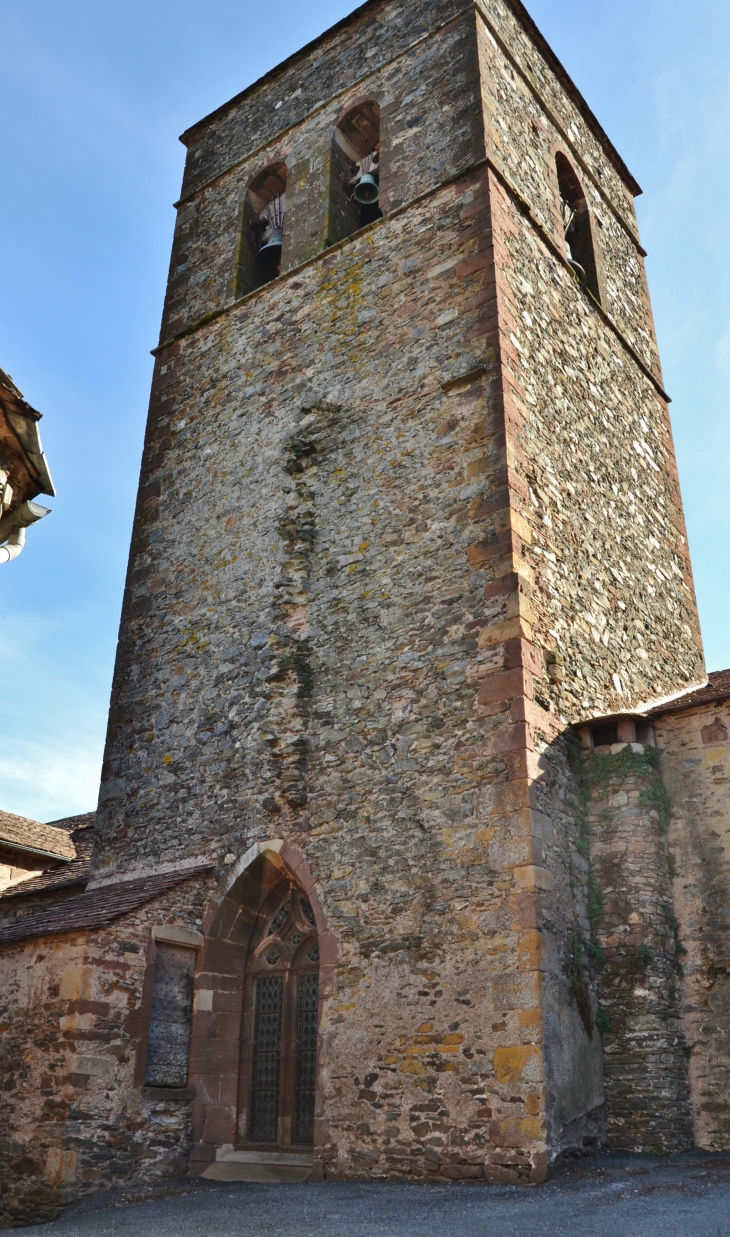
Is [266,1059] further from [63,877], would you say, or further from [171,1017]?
[63,877]

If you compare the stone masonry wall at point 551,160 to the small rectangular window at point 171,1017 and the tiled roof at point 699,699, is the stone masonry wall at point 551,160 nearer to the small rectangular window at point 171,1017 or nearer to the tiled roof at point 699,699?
the tiled roof at point 699,699

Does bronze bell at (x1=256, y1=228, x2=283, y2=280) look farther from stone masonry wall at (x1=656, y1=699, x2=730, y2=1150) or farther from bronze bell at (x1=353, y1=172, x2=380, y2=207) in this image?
stone masonry wall at (x1=656, y1=699, x2=730, y2=1150)

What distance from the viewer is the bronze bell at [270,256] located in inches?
500

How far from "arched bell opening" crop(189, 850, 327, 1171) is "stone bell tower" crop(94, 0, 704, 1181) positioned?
24mm

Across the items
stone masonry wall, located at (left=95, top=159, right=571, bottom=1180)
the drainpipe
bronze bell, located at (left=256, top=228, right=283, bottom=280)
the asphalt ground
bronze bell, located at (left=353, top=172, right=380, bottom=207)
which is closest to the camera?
the asphalt ground

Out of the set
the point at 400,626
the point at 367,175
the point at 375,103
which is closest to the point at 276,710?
the point at 400,626

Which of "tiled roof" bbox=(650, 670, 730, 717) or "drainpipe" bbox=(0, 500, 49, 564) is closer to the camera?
"drainpipe" bbox=(0, 500, 49, 564)

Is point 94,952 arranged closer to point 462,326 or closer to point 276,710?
point 276,710

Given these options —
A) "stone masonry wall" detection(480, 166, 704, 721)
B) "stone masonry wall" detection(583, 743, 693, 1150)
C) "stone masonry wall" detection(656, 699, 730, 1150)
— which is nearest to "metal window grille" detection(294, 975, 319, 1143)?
"stone masonry wall" detection(583, 743, 693, 1150)

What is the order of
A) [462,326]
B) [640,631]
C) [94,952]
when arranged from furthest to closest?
[640,631] < [462,326] < [94,952]

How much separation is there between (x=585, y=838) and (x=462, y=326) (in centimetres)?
477

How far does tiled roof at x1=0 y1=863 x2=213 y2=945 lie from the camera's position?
822 cm

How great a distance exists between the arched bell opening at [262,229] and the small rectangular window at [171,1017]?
7.89 m

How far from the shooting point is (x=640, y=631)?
34.4ft
